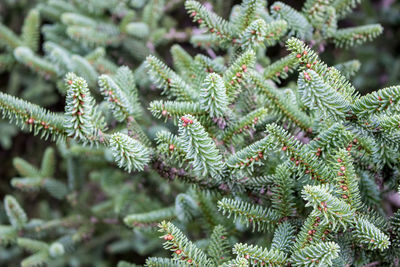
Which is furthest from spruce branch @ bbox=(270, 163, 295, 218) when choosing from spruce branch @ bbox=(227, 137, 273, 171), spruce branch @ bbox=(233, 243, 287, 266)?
spruce branch @ bbox=(233, 243, 287, 266)

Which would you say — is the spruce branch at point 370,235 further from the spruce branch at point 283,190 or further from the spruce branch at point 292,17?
the spruce branch at point 292,17

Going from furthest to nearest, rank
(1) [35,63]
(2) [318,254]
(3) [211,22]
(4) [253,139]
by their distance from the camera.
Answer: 1. (1) [35,63]
2. (4) [253,139]
3. (3) [211,22]
4. (2) [318,254]

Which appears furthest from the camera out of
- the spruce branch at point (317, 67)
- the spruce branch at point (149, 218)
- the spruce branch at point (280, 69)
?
the spruce branch at point (149, 218)

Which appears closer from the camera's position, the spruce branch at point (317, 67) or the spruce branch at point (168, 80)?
the spruce branch at point (317, 67)

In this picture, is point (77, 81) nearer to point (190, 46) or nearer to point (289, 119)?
point (289, 119)

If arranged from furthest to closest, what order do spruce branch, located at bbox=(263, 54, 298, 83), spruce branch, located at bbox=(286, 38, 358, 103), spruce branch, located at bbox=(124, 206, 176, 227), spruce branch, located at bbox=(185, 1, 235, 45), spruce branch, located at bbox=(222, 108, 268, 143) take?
1. spruce branch, located at bbox=(124, 206, 176, 227)
2. spruce branch, located at bbox=(263, 54, 298, 83)
3. spruce branch, located at bbox=(185, 1, 235, 45)
4. spruce branch, located at bbox=(222, 108, 268, 143)
5. spruce branch, located at bbox=(286, 38, 358, 103)

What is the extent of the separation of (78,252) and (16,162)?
1.04m

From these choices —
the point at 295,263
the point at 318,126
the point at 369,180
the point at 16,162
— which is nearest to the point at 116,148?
the point at 295,263

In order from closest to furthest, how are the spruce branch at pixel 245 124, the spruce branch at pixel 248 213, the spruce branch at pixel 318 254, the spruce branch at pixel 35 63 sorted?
the spruce branch at pixel 318 254 → the spruce branch at pixel 248 213 → the spruce branch at pixel 245 124 → the spruce branch at pixel 35 63

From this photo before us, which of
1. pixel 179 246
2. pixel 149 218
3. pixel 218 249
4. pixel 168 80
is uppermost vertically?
pixel 168 80

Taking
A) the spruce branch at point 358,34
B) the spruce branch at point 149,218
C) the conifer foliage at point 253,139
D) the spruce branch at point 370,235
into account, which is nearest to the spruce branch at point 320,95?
the conifer foliage at point 253,139

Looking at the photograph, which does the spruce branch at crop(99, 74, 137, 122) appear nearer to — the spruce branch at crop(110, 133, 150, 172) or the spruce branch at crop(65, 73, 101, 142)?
the spruce branch at crop(65, 73, 101, 142)

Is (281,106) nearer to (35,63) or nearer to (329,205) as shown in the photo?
(329,205)

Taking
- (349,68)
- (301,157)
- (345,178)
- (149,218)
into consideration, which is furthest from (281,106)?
(149,218)
